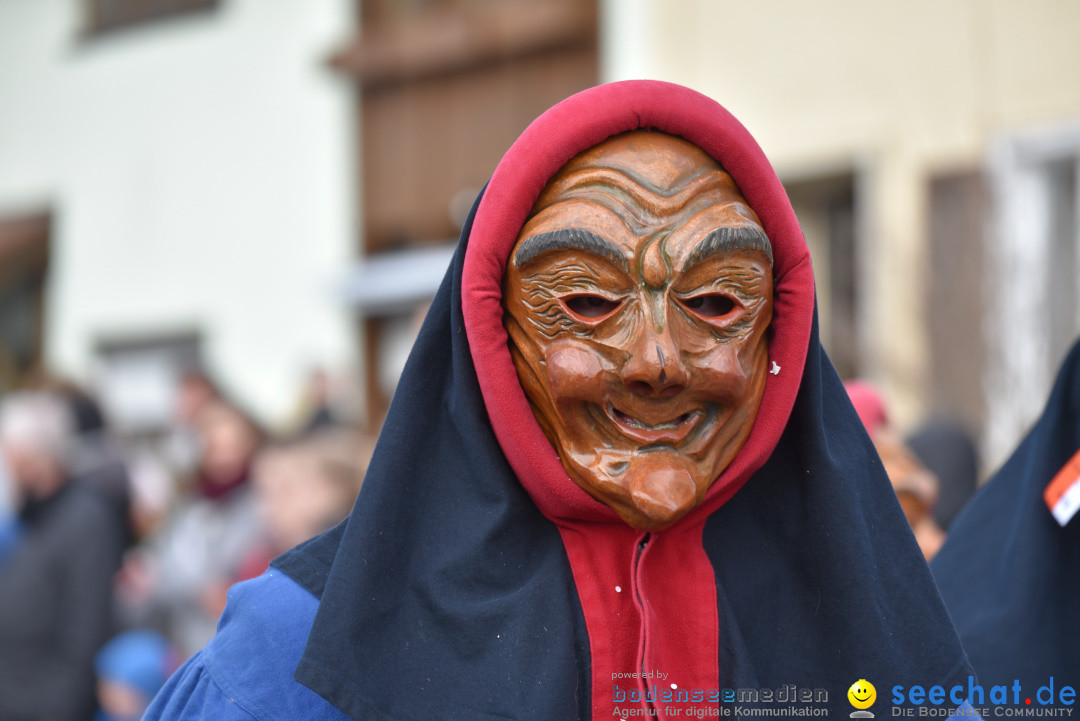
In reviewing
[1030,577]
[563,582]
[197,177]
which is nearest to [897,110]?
[1030,577]

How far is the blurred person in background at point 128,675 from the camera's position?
488 centimetres

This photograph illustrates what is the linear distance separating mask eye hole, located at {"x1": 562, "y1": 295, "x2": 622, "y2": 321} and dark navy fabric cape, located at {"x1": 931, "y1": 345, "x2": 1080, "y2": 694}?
3.97 feet

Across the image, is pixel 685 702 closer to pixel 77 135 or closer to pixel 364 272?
pixel 364 272

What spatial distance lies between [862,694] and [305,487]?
9.31ft

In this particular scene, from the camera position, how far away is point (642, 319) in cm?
190

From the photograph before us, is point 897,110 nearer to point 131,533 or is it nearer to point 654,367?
point 131,533

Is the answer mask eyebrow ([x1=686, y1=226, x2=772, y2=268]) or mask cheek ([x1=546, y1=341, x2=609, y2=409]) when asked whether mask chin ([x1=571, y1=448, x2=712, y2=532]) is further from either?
mask eyebrow ([x1=686, y1=226, x2=772, y2=268])

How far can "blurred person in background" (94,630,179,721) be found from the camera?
192 inches

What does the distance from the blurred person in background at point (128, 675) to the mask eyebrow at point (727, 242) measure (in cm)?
366

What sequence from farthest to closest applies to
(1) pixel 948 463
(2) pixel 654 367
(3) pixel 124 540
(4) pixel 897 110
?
1. (4) pixel 897 110
2. (3) pixel 124 540
3. (1) pixel 948 463
4. (2) pixel 654 367

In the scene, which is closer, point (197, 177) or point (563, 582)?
point (563, 582)

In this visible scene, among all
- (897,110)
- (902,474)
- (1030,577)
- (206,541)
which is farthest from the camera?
(897,110)

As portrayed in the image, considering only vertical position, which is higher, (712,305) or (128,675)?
(712,305)

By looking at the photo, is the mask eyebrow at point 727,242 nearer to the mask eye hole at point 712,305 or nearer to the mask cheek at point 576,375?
the mask eye hole at point 712,305
